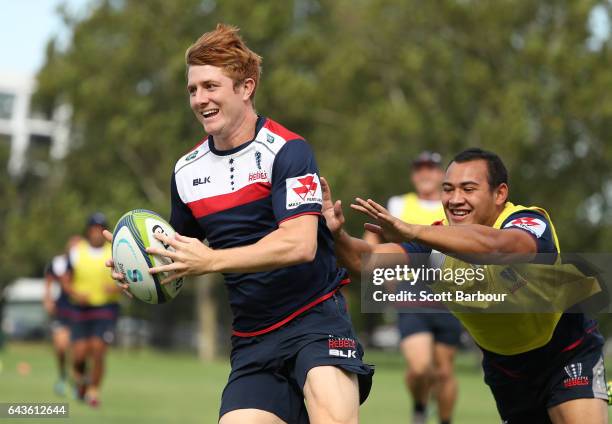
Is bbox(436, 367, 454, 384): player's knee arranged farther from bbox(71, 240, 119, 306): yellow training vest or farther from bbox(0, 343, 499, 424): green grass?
bbox(71, 240, 119, 306): yellow training vest

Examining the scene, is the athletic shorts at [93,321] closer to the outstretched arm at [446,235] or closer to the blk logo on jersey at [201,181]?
the blk logo on jersey at [201,181]

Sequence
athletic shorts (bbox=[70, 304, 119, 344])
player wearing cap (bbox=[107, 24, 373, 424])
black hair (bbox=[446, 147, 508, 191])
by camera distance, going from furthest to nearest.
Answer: athletic shorts (bbox=[70, 304, 119, 344]) < black hair (bbox=[446, 147, 508, 191]) < player wearing cap (bbox=[107, 24, 373, 424])

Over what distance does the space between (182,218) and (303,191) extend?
87 centimetres

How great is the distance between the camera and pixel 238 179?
5676mm

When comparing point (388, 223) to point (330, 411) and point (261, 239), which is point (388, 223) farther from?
point (330, 411)

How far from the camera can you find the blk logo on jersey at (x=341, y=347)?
18.3 ft

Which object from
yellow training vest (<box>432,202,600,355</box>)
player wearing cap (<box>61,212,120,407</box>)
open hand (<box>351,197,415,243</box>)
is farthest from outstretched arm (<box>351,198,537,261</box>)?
player wearing cap (<box>61,212,120,407</box>)

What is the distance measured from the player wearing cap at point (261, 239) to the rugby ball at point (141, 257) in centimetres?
14

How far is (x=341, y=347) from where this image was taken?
562 centimetres

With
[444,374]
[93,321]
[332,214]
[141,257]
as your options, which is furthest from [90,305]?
[141,257]

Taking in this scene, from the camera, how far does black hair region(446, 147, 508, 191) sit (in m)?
A: 5.84

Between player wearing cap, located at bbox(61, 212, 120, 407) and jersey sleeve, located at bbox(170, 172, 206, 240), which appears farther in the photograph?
player wearing cap, located at bbox(61, 212, 120, 407)

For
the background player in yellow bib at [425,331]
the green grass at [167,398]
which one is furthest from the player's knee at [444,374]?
the green grass at [167,398]

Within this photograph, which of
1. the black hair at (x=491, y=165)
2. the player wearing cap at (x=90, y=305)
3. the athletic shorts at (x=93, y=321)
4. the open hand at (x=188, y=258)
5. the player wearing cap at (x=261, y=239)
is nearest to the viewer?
the open hand at (x=188, y=258)
